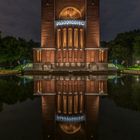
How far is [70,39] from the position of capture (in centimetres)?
6119

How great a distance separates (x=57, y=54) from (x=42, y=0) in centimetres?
1146

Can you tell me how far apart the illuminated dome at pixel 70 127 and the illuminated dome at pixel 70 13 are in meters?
55.6

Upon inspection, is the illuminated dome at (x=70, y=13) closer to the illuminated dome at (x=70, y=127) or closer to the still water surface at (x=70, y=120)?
the still water surface at (x=70, y=120)

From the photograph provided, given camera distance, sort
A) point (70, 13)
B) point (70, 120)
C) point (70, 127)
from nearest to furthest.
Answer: point (70, 127)
point (70, 120)
point (70, 13)

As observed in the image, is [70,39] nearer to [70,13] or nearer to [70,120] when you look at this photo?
[70,13]

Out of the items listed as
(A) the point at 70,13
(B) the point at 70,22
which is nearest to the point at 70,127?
(B) the point at 70,22

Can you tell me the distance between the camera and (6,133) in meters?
8.99

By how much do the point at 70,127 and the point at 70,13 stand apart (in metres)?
58.1

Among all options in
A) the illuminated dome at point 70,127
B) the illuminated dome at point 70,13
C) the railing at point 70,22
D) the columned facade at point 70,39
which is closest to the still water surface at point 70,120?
the illuminated dome at point 70,127

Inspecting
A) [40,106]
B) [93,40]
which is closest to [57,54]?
[93,40]

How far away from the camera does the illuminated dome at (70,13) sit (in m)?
64.5

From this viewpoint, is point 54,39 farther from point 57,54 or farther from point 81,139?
point 81,139

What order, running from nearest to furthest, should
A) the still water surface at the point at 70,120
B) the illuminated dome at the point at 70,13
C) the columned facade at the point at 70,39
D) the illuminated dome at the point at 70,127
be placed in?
the still water surface at the point at 70,120
the illuminated dome at the point at 70,127
the columned facade at the point at 70,39
the illuminated dome at the point at 70,13

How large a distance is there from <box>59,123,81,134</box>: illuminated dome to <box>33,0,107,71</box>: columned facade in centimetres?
4996
